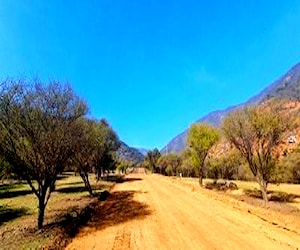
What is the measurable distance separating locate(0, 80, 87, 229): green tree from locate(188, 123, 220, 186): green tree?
37490mm

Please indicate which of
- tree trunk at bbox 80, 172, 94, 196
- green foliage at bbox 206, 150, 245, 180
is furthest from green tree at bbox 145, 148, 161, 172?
tree trunk at bbox 80, 172, 94, 196

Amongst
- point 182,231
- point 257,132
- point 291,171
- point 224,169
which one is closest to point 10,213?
point 182,231

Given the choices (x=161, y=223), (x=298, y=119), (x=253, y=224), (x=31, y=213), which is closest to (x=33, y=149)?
(x=161, y=223)

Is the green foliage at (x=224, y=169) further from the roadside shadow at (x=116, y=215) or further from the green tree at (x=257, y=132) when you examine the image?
the roadside shadow at (x=116, y=215)

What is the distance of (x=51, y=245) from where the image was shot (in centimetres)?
1470

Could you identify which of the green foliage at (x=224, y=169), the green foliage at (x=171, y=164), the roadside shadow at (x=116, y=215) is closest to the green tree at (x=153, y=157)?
the green foliage at (x=171, y=164)

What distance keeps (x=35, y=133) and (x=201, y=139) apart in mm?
39589

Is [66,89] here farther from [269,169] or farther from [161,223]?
[269,169]

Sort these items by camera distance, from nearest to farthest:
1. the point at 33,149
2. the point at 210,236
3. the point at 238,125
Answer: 1. the point at 210,236
2. the point at 33,149
3. the point at 238,125

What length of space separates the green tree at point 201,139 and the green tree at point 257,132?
18.0 meters

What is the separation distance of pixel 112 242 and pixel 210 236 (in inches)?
162

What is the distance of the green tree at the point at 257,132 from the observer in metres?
34.2

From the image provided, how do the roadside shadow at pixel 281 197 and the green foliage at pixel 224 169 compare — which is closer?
the roadside shadow at pixel 281 197

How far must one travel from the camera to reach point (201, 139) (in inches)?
2185
